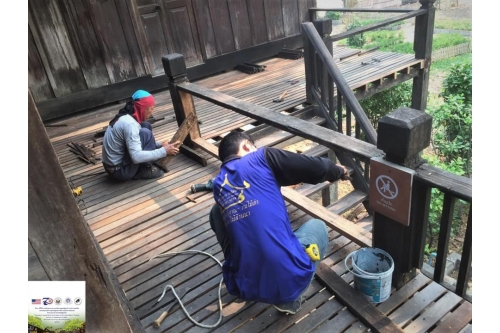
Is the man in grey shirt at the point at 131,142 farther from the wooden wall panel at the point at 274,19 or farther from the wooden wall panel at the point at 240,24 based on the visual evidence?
the wooden wall panel at the point at 274,19

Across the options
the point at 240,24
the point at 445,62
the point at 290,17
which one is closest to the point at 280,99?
the point at 240,24

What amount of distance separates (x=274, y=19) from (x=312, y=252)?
7.07m

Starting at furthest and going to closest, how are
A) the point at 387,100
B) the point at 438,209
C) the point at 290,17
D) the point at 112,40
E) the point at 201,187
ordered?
the point at 387,100 → the point at 290,17 → the point at 438,209 → the point at 112,40 → the point at 201,187

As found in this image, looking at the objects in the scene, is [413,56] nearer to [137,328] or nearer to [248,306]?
[248,306]

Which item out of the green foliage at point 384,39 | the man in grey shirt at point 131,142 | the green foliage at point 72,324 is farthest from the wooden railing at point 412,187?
the green foliage at point 384,39

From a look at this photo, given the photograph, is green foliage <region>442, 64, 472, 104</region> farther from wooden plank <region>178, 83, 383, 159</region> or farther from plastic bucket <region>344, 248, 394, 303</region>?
plastic bucket <region>344, 248, 394, 303</region>

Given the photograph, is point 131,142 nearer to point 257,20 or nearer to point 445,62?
Answer: point 257,20

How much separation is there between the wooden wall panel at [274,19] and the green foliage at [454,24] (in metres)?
24.4

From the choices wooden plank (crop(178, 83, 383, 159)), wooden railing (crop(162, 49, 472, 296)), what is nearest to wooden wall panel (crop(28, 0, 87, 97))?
wooden plank (crop(178, 83, 383, 159))

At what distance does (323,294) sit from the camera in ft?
8.35

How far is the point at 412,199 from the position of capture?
2.11m

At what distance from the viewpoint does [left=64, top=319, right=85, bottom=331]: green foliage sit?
1.60 meters

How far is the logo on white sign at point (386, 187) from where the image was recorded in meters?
2.08

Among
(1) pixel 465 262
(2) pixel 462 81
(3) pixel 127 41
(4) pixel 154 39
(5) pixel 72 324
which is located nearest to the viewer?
(5) pixel 72 324
